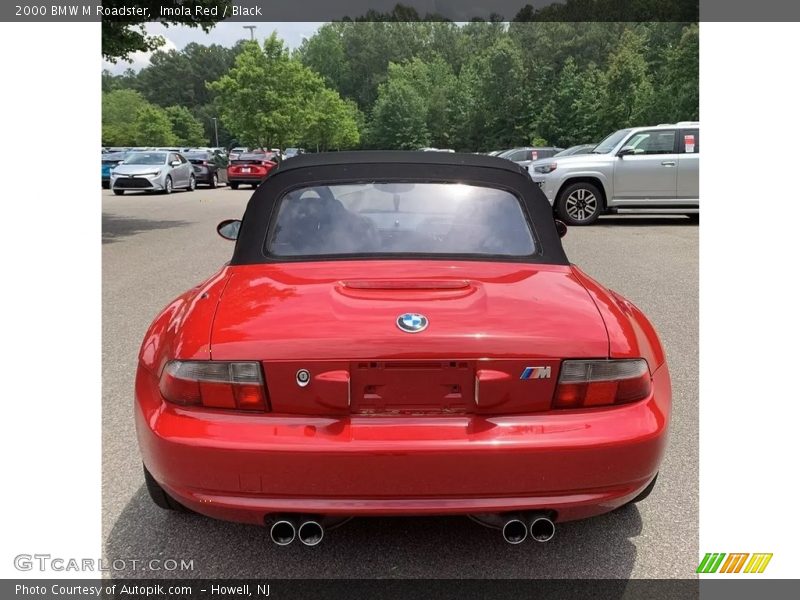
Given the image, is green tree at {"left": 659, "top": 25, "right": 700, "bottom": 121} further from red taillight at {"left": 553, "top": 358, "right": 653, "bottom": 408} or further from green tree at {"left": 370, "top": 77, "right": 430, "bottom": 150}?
green tree at {"left": 370, "top": 77, "right": 430, "bottom": 150}

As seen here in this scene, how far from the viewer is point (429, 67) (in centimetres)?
10481

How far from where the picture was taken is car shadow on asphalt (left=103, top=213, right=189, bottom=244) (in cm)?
1429

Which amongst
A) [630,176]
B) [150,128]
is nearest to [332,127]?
[150,128]

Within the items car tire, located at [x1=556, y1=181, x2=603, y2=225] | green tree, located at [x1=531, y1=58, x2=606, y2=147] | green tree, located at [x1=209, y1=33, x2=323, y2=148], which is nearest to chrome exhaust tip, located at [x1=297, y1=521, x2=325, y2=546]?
car tire, located at [x1=556, y1=181, x2=603, y2=225]

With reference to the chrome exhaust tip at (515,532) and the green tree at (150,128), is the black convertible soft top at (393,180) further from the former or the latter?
the green tree at (150,128)

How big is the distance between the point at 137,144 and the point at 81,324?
9774 centimetres

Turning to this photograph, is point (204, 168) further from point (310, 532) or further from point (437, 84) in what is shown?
point (437, 84)

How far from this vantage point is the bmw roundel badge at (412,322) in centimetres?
249

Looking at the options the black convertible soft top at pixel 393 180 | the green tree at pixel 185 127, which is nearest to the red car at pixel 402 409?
the black convertible soft top at pixel 393 180

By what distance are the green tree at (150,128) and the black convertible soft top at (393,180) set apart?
99.8m

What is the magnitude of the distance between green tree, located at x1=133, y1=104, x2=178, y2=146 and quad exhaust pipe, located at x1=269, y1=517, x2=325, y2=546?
101 metres

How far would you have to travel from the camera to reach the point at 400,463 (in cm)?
238
